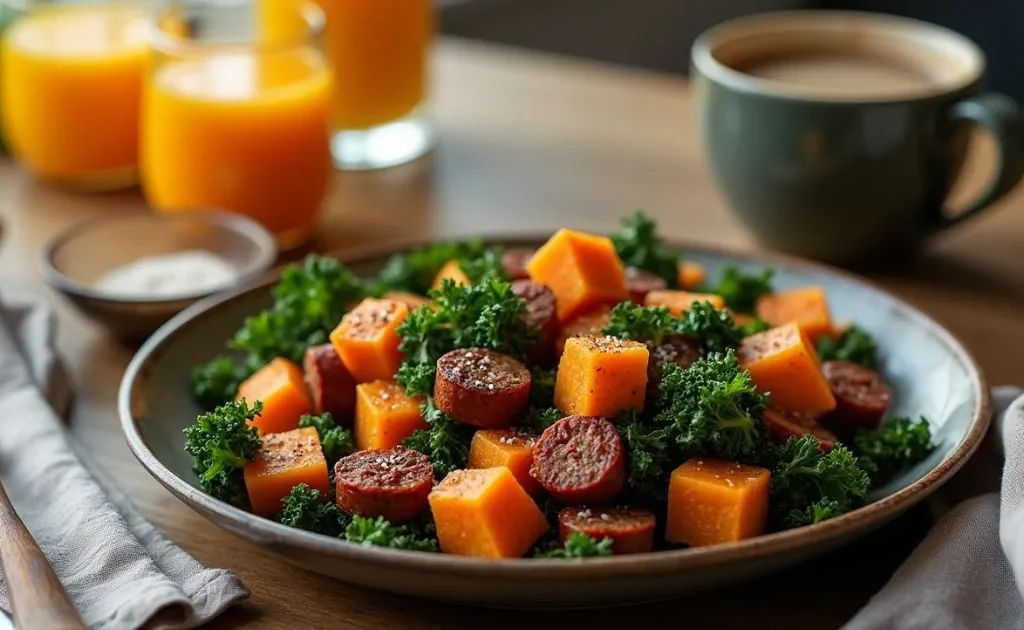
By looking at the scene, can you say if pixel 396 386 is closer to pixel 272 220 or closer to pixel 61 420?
pixel 61 420

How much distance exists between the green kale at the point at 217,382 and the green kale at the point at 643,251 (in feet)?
1.63

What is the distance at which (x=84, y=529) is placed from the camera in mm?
1276

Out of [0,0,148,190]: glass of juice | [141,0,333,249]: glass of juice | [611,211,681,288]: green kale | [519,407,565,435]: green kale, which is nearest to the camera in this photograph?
[519,407,565,435]: green kale

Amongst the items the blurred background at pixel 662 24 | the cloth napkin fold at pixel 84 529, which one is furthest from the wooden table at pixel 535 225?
the blurred background at pixel 662 24

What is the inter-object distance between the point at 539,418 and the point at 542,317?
0.14m

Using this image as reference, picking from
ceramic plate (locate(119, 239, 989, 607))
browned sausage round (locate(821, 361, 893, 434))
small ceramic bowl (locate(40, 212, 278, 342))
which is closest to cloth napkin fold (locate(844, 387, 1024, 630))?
ceramic plate (locate(119, 239, 989, 607))

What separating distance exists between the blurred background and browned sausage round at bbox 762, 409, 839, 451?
312 cm

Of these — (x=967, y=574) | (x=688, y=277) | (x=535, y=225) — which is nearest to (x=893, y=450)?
(x=967, y=574)

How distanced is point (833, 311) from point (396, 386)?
641mm

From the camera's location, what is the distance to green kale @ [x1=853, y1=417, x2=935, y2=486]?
1329mm

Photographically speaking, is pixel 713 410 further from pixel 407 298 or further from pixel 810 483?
pixel 407 298

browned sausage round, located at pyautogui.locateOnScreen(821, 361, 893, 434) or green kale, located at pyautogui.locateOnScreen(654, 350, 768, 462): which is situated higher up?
green kale, located at pyautogui.locateOnScreen(654, 350, 768, 462)

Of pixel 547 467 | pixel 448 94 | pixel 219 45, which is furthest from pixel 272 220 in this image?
pixel 547 467

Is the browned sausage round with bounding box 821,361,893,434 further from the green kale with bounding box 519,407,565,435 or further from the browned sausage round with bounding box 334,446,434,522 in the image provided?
the browned sausage round with bounding box 334,446,434,522
